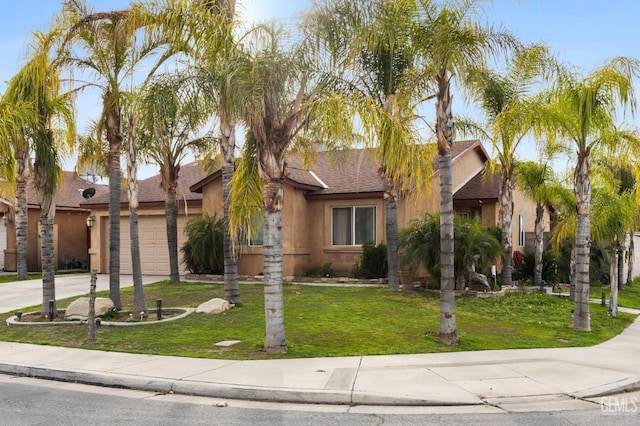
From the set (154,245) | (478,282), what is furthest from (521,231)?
(154,245)

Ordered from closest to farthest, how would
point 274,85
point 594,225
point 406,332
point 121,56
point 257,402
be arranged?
point 257,402, point 274,85, point 406,332, point 121,56, point 594,225

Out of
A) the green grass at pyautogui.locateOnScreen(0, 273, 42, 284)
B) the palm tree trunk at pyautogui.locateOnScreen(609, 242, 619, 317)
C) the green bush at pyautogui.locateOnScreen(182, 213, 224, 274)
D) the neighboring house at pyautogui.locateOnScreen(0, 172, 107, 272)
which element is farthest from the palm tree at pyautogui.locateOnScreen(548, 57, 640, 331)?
the neighboring house at pyautogui.locateOnScreen(0, 172, 107, 272)

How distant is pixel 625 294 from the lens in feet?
72.7

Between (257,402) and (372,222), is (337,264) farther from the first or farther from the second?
(257,402)

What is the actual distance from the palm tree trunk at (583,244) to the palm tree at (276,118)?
5929 millimetres

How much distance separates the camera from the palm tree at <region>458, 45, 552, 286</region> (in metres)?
11.9

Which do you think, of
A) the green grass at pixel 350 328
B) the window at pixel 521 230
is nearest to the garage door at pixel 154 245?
the green grass at pixel 350 328

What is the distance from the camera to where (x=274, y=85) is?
9.07 meters

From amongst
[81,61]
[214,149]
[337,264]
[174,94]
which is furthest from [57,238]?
[174,94]

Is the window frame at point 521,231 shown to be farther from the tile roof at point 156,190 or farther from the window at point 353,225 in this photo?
the tile roof at point 156,190

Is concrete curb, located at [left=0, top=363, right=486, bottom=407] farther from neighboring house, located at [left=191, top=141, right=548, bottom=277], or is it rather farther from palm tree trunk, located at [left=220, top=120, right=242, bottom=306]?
neighboring house, located at [left=191, top=141, right=548, bottom=277]

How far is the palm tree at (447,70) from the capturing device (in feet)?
33.2

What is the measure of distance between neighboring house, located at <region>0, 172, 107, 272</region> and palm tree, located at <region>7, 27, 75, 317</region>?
47.3 ft

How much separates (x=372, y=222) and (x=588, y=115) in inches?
380
